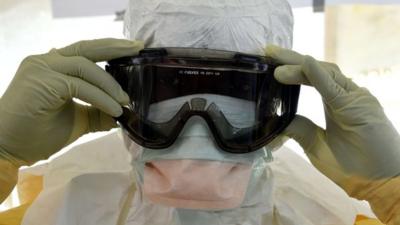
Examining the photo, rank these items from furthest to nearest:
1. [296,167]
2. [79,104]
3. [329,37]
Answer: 1. [329,37]
2. [296,167]
3. [79,104]

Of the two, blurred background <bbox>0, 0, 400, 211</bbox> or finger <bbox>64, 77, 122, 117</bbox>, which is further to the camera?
blurred background <bbox>0, 0, 400, 211</bbox>

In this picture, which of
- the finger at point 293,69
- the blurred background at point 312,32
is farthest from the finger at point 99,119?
the blurred background at point 312,32

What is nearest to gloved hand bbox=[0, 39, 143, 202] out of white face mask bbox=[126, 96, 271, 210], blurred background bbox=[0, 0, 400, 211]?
white face mask bbox=[126, 96, 271, 210]

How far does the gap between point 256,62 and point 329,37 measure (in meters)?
0.82

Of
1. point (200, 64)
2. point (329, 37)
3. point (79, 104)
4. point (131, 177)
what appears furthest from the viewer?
point (329, 37)

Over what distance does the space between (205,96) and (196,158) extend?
0.11m

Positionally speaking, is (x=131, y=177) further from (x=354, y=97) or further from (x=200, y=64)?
(x=354, y=97)

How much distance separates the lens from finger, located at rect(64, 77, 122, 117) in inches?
34.2

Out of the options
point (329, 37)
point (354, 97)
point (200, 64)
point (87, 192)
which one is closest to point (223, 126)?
point (200, 64)

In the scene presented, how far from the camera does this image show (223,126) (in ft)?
2.87

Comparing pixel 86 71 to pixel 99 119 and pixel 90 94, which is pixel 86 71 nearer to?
pixel 90 94

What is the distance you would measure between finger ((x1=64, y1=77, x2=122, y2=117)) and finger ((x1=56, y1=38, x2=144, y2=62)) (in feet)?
0.16

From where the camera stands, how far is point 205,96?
87cm

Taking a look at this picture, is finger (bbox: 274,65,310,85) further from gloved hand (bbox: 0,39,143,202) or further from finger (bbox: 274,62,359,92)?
gloved hand (bbox: 0,39,143,202)
